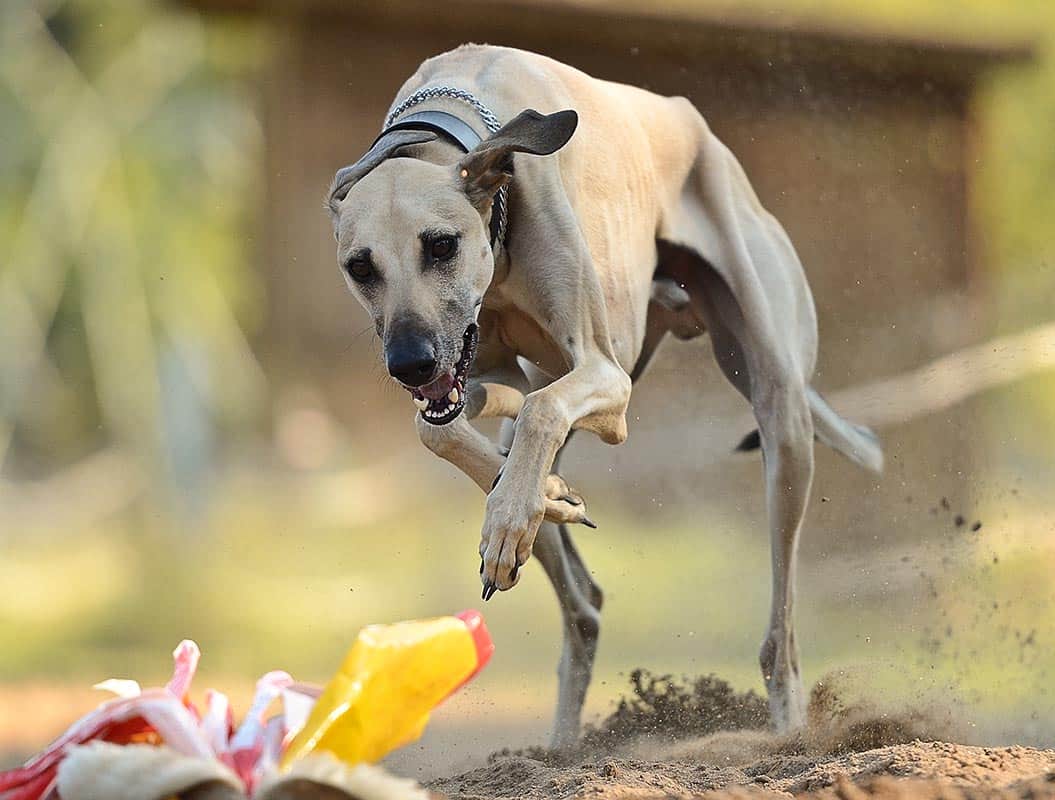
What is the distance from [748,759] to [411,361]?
1.80m

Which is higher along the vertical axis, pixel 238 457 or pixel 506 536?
pixel 238 457

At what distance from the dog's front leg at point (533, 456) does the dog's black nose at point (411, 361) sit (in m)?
0.26

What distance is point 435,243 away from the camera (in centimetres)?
324

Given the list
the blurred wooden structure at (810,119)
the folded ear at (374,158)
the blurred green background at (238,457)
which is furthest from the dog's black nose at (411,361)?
the blurred green background at (238,457)

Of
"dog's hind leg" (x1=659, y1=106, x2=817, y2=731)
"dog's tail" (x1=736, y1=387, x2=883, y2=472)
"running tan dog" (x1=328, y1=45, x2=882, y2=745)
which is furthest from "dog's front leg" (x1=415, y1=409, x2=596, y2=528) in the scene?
"dog's tail" (x1=736, y1=387, x2=883, y2=472)

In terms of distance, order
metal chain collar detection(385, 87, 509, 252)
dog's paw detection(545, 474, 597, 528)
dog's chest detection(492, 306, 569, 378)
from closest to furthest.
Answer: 1. dog's paw detection(545, 474, 597, 528)
2. metal chain collar detection(385, 87, 509, 252)
3. dog's chest detection(492, 306, 569, 378)

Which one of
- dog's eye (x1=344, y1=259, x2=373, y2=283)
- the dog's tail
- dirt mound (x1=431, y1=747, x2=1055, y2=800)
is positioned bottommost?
dirt mound (x1=431, y1=747, x2=1055, y2=800)

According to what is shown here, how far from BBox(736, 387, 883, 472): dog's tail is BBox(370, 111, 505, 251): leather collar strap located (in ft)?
5.21

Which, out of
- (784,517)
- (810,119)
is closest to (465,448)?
(784,517)

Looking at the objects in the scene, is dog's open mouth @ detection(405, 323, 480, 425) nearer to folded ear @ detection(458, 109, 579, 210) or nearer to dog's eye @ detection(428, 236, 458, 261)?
dog's eye @ detection(428, 236, 458, 261)

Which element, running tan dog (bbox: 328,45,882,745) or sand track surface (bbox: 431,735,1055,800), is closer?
sand track surface (bbox: 431,735,1055,800)

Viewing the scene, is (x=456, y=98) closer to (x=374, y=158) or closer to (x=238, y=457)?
(x=374, y=158)

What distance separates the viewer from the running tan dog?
127 inches

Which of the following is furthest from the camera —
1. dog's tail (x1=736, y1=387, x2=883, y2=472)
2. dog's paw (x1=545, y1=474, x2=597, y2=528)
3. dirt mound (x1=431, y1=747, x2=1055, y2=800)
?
dog's tail (x1=736, y1=387, x2=883, y2=472)
